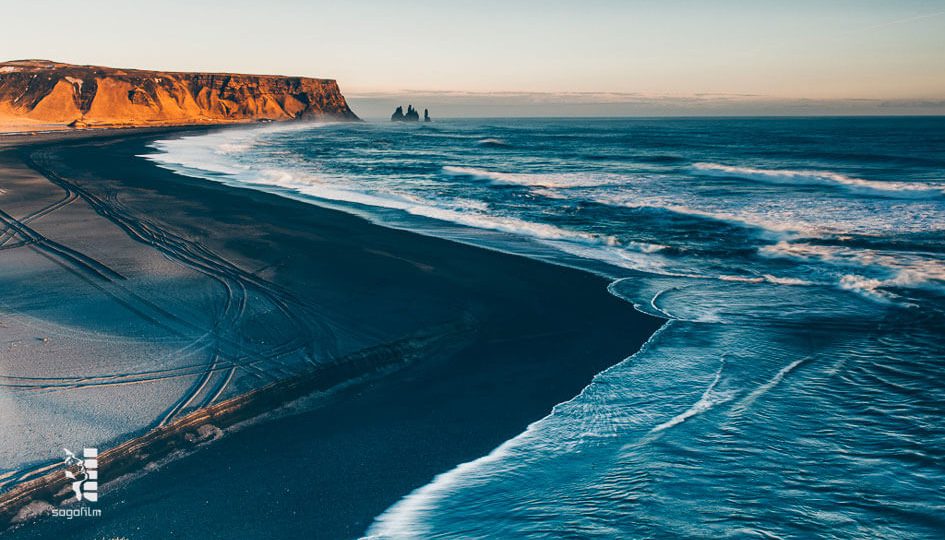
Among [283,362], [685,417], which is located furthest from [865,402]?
[283,362]

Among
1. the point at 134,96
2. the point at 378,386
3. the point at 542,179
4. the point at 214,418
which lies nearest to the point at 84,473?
the point at 214,418

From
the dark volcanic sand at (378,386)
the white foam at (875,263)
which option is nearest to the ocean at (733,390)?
the white foam at (875,263)

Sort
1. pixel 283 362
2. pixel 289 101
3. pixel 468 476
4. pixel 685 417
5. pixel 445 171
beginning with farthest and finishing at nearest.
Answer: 1. pixel 289 101
2. pixel 445 171
3. pixel 283 362
4. pixel 685 417
5. pixel 468 476

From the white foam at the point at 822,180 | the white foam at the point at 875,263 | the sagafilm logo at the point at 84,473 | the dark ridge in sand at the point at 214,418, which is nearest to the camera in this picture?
the dark ridge in sand at the point at 214,418

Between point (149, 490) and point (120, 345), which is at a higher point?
point (120, 345)

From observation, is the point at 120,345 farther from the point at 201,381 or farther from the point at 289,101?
the point at 289,101

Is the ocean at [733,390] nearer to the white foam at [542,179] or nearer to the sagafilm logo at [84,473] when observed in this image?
the sagafilm logo at [84,473]

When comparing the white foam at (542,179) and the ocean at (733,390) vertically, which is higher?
the white foam at (542,179)

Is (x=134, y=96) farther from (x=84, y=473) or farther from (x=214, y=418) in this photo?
(x=84, y=473)
